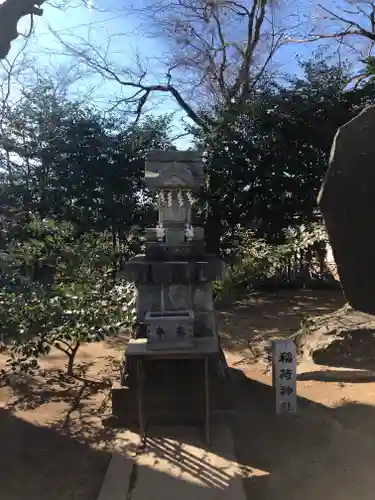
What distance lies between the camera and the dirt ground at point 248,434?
10.3ft

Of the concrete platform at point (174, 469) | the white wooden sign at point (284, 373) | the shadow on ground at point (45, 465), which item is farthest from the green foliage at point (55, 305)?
the white wooden sign at point (284, 373)

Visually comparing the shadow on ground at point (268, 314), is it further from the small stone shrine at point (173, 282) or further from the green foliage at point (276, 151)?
the small stone shrine at point (173, 282)

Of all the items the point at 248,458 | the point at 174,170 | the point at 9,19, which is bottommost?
the point at 248,458

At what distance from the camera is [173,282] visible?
414cm

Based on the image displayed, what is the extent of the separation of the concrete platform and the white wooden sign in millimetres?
629

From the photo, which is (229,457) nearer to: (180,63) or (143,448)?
(143,448)

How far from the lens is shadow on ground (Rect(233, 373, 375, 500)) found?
122 inches

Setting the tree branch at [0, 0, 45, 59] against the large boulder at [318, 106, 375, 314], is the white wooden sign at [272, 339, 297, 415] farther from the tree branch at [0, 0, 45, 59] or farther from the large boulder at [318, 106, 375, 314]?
the tree branch at [0, 0, 45, 59]

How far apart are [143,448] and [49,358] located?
9.87 feet

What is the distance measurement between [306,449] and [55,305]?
276 cm

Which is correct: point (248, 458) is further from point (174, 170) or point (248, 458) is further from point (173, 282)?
point (174, 170)

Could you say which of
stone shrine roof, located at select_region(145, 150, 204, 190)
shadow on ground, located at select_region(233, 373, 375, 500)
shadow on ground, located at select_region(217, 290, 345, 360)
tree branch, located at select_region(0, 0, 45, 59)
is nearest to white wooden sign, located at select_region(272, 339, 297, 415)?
shadow on ground, located at select_region(233, 373, 375, 500)

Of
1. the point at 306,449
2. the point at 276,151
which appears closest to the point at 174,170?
the point at 306,449

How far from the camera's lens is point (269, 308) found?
9633 mm
